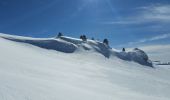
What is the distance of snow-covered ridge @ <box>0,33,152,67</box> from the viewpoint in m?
64.8

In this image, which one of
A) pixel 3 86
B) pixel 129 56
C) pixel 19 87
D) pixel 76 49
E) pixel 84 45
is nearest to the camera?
pixel 3 86

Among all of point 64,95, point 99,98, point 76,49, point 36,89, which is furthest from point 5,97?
A: point 76,49

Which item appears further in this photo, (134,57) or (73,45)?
(134,57)

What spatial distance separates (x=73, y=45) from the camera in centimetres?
7638

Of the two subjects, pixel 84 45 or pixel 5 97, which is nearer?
pixel 5 97

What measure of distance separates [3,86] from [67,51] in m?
56.8

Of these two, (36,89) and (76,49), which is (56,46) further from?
(36,89)

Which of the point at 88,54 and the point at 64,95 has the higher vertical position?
the point at 88,54

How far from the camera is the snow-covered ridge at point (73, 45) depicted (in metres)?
64.8

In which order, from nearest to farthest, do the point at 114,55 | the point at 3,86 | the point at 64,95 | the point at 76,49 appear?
the point at 3,86
the point at 64,95
the point at 76,49
the point at 114,55

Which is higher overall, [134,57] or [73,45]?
[73,45]

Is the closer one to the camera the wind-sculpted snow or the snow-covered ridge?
the snow-covered ridge

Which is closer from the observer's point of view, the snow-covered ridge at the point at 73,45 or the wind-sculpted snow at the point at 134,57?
the snow-covered ridge at the point at 73,45

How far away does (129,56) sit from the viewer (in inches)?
3752
